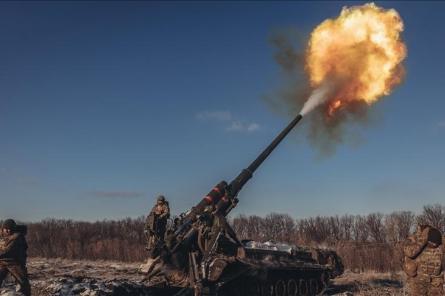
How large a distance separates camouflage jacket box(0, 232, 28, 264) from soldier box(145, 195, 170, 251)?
11.4 ft

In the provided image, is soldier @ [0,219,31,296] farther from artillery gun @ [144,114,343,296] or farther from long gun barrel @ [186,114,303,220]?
long gun barrel @ [186,114,303,220]

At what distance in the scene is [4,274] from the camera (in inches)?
466

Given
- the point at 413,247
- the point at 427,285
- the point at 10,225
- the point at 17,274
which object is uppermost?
the point at 10,225

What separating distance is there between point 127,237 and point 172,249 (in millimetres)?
42529

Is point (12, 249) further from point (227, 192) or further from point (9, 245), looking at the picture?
point (227, 192)

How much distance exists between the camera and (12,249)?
1177 centimetres

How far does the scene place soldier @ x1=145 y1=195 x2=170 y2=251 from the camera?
1390 centimetres

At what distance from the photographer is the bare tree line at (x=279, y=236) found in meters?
30.9

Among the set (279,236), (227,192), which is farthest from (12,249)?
(279,236)

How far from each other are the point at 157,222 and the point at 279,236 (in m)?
36.5

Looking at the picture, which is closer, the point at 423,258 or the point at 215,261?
the point at 423,258


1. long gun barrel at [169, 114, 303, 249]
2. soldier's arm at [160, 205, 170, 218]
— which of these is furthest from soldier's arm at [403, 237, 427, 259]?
soldier's arm at [160, 205, 170, 218]

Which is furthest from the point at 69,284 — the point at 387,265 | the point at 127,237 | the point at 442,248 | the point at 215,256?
the point at 127,237

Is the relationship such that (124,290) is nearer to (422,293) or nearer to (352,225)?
(422,293)
